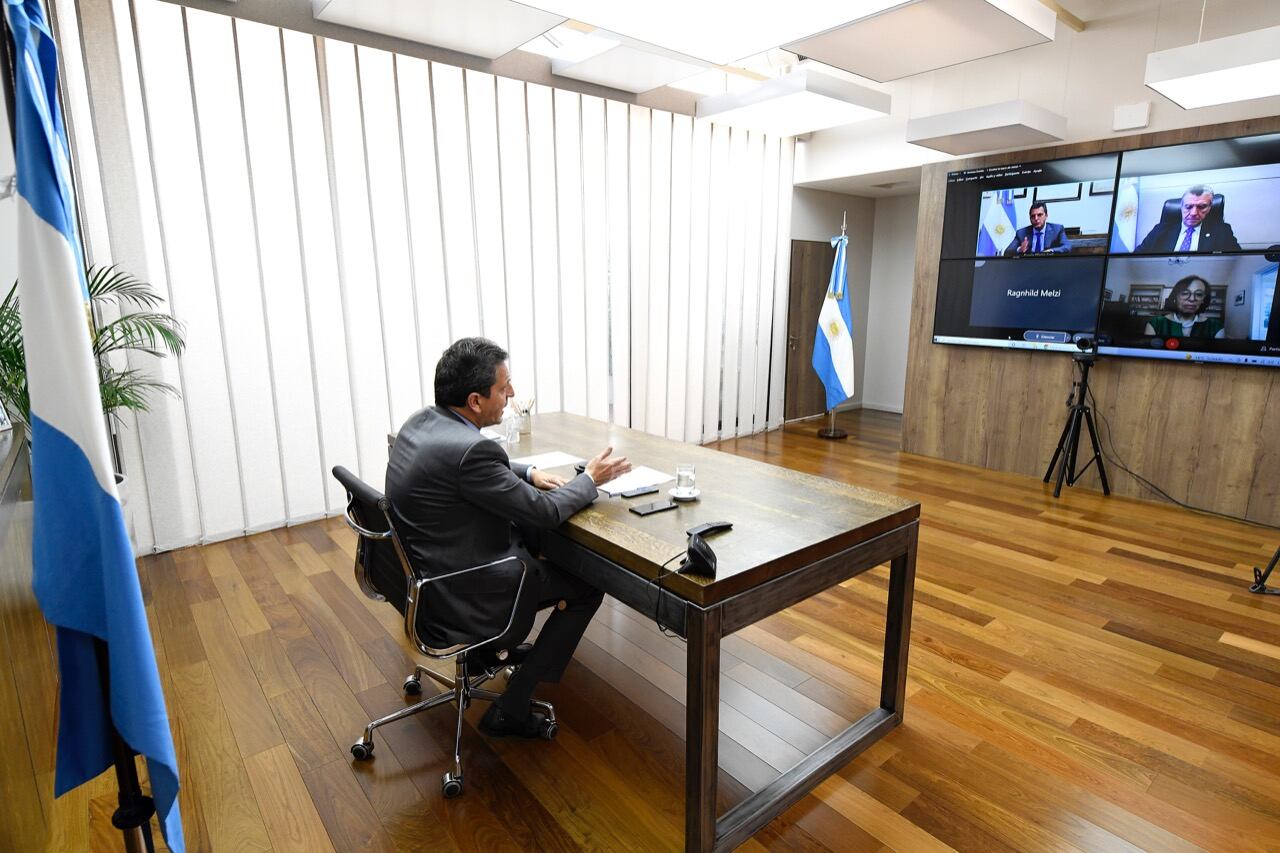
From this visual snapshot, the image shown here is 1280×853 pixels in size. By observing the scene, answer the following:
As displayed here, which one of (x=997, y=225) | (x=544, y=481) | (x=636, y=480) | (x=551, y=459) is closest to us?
(x=544, y=481)

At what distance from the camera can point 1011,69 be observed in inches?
210

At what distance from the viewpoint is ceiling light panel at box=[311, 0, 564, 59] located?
12.2ft

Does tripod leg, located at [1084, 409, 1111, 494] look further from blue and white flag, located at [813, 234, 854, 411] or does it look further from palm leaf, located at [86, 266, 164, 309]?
palm leaf, located at [86, 266, 164, 309]

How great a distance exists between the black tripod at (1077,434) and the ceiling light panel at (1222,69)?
1.85 meters

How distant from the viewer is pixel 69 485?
1.16 meters

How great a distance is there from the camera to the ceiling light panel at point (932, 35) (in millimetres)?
3373

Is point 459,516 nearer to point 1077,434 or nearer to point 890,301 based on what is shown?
point 1077,434

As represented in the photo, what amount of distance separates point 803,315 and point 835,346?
36.0 inches

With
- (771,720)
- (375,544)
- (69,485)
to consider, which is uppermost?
(69,485)

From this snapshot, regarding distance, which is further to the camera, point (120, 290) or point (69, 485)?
point (120, 290)

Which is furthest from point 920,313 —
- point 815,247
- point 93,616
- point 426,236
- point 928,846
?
point 93,616

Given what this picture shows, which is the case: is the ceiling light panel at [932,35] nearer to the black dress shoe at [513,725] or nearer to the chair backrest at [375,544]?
the chair backrest at [375,544]

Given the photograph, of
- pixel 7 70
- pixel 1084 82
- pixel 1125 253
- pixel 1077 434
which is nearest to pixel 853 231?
pixel 1084 82

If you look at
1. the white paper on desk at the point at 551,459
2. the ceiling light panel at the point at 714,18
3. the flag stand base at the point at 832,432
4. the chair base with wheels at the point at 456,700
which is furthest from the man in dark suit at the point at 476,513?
the flag stand base at the point at 832,432
